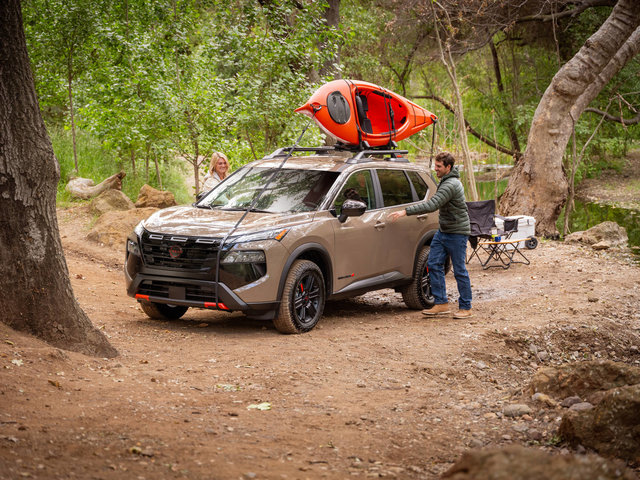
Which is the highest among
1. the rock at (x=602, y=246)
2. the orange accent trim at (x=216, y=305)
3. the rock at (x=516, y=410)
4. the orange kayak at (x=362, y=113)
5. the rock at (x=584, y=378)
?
the orange kayak at (x=362, y=113)

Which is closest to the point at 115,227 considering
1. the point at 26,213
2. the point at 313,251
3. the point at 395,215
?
the point at 395,215

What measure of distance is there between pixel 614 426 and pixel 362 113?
21.7ft

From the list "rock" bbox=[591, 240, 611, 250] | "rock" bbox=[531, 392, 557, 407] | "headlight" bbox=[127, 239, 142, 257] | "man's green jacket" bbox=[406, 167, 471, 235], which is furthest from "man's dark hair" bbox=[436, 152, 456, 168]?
"rock" bbox=[591, 240, 611, 250]

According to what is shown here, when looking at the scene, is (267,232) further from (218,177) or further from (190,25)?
(190,25)

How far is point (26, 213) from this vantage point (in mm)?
6109

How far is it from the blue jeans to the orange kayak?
1822mm

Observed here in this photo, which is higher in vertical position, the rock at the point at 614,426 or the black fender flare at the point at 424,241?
the black fender flare at the point at 424,241

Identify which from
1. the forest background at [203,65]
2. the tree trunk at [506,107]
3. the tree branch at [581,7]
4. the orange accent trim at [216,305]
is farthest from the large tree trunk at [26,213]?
the tree trunk at [506,107]

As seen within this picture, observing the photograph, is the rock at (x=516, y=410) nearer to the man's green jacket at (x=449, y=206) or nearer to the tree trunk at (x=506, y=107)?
the man's green jacket at (x=449, y=206)

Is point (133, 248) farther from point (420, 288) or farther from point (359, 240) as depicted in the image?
point (420, 288)

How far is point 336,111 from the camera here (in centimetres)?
1011

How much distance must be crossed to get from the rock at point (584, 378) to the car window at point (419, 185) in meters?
4.27

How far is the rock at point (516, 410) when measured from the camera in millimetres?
5832

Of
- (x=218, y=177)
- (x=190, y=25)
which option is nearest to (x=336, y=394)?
(x=218, y=177)
